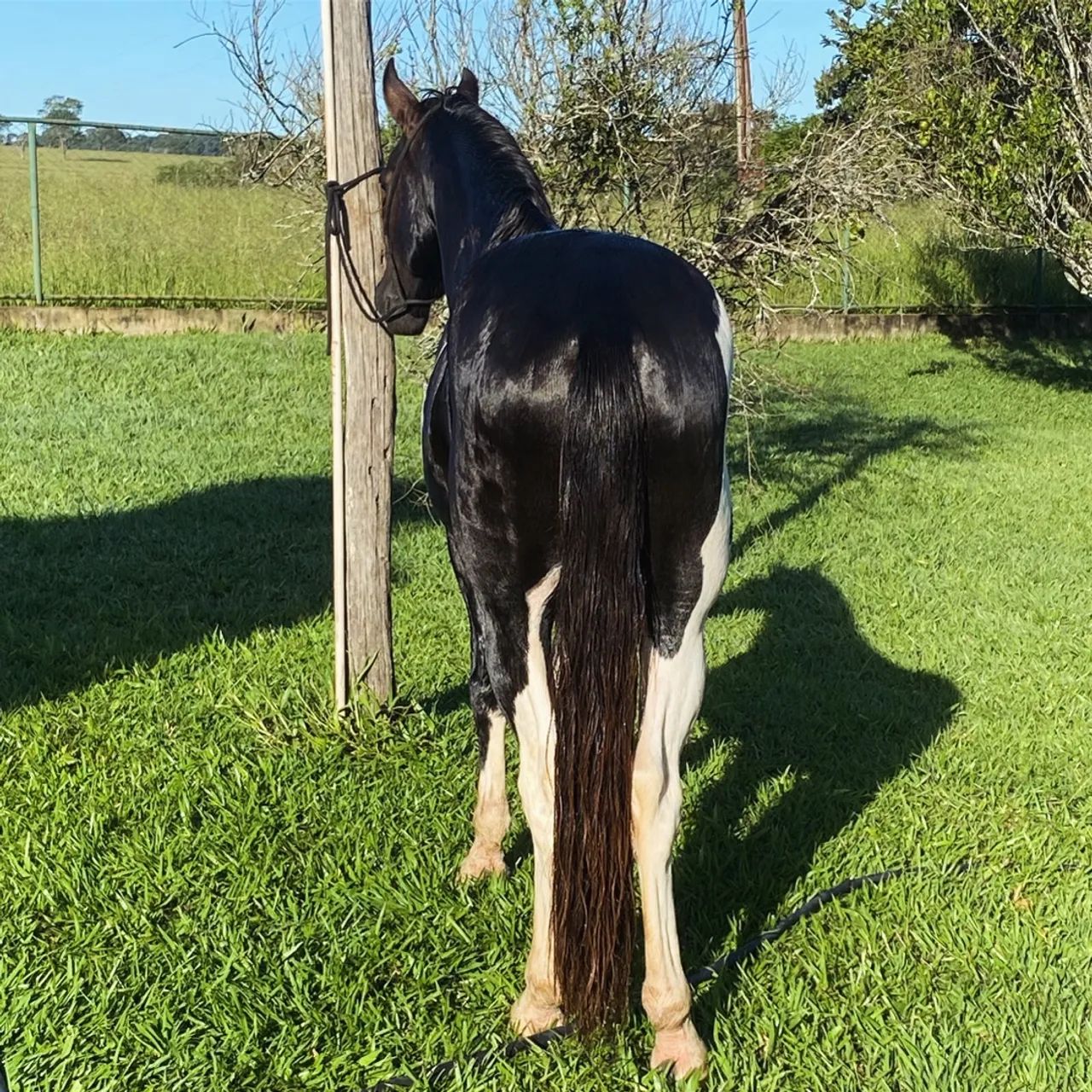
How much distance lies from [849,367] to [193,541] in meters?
9.71

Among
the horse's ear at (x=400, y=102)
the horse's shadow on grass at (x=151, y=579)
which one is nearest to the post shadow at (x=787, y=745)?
the horse's shadow on grass at (x=151, y=579)

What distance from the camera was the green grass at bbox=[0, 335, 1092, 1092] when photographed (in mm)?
2580

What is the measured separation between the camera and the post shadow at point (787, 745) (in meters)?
3.20

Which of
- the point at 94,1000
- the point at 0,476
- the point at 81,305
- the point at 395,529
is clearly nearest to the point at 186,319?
the point at 81,305

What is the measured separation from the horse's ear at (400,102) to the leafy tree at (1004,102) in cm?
861

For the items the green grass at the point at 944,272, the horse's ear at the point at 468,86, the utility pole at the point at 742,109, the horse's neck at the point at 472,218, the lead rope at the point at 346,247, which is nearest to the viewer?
the horse's neck at the point at 472,218

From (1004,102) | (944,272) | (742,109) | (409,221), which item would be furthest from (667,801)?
(944,272)

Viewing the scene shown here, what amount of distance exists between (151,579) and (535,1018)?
3.86 metres

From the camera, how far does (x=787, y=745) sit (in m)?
4.22

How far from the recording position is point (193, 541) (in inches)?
250

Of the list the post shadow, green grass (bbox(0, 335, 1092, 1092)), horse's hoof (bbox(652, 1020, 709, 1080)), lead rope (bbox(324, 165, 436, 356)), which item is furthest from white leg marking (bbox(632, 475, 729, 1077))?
lead rope (bbox(324, 165, 436, 356))

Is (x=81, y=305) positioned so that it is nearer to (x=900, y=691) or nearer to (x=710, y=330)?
(x=900, y=691)

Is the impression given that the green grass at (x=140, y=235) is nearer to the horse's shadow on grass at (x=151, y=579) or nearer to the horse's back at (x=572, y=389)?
the horse's shadow on grass at (x=151, y=579)

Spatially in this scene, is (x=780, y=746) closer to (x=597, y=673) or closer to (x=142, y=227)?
(x=597, y=673)
